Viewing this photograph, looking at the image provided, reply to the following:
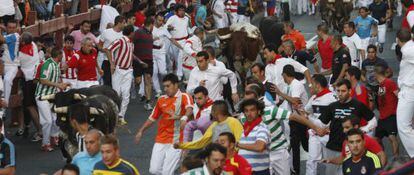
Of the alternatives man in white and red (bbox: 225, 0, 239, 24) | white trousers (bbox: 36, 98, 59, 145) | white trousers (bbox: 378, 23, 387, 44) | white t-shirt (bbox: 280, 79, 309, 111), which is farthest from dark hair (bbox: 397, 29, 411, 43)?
man in white and red (bbox: 225, 0, 239, 24)

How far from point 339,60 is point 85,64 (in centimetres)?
405

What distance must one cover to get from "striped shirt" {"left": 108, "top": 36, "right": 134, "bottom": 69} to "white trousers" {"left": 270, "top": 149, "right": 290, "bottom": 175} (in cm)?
679

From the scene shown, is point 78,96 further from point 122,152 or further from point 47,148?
point 47,148

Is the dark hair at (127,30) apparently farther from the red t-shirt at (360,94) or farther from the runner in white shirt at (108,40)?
the red t-shirt at (360,94)

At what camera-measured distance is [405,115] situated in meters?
14.6

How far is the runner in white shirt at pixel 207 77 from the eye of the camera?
1631cm

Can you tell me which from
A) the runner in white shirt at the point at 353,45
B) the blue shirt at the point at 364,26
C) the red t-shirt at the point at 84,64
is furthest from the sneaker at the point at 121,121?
the blue shirt at the point at 364,26

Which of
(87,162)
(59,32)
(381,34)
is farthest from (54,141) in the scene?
(381,34)

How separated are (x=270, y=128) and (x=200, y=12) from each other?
13.8 m

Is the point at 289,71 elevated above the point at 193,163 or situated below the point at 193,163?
above

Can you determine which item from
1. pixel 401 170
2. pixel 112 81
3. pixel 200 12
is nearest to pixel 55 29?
pixel 112 81

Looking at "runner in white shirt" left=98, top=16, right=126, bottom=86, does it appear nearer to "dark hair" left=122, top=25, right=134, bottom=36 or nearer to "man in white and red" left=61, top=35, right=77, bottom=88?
"dark hair" left=122, top=25, right=134, bottom=36

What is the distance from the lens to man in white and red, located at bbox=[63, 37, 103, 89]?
59.5ft

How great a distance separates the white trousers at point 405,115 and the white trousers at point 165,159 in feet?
9.57
